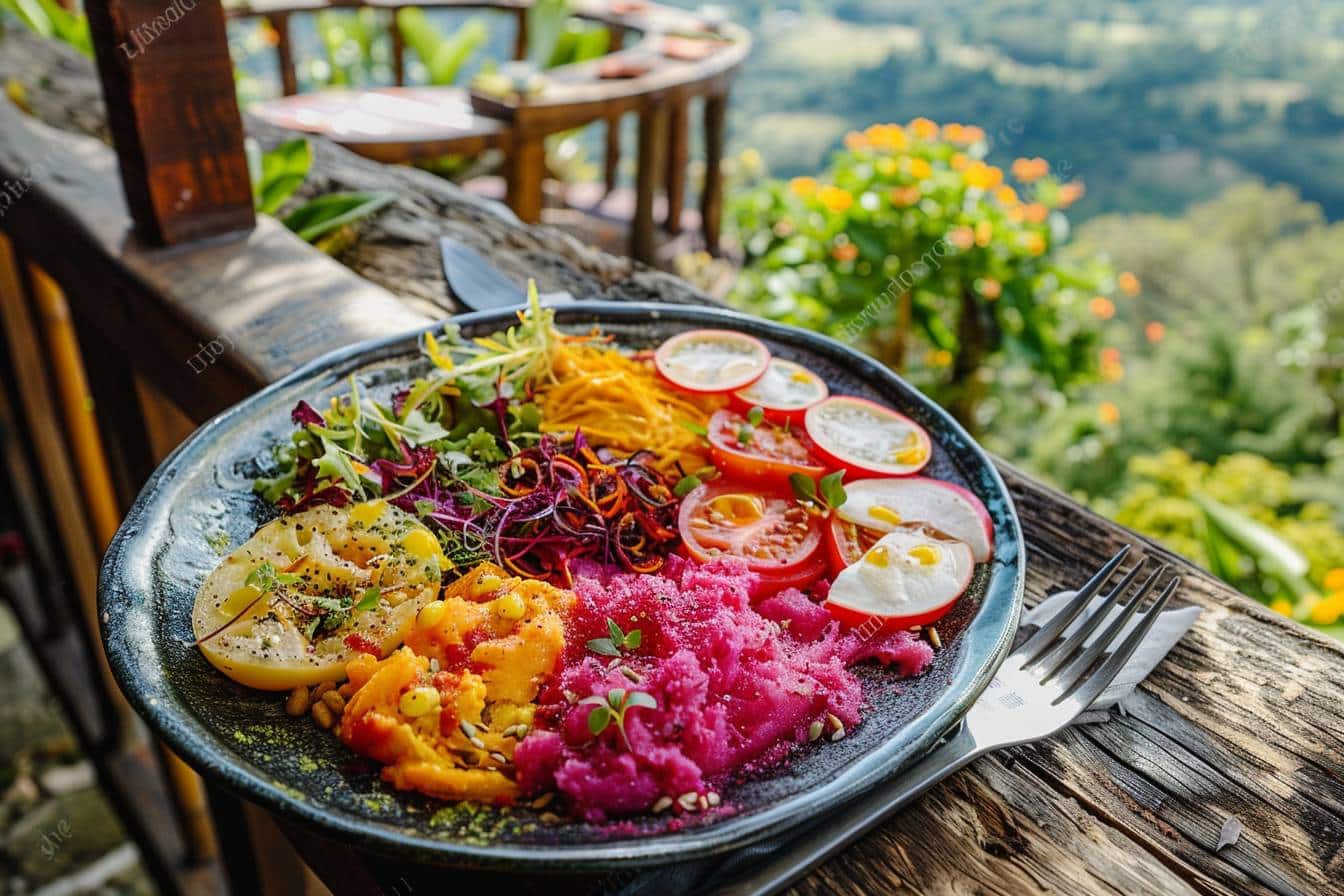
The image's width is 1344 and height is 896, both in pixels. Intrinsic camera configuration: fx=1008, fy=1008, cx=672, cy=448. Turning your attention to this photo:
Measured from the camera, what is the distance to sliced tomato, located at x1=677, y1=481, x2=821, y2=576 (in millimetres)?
1410

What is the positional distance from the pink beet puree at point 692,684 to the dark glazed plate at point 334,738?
0.03 m

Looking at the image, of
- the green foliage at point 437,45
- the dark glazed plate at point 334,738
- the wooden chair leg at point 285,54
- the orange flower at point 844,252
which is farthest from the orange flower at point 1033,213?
the wooden chair leg at point 285,54

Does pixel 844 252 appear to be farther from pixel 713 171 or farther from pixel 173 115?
pixel 173 115

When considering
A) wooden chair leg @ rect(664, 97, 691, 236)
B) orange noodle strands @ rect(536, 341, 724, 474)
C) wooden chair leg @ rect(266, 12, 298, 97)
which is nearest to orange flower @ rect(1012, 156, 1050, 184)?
wooden chair leg @ rect(664, 97, 691, 236)

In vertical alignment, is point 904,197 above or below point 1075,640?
below

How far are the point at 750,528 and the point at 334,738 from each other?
0.63m

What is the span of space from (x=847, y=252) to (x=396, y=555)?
365cm

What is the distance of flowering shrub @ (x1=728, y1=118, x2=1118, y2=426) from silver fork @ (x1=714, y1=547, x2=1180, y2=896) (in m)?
2.87

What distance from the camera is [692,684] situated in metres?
1.12

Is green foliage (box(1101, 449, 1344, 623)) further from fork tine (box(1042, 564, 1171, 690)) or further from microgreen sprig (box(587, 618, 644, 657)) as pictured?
microgreen sprig (box(587, 618, 644, 657))

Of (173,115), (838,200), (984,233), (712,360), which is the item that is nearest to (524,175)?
(838,200)

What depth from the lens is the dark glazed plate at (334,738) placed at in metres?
0.98

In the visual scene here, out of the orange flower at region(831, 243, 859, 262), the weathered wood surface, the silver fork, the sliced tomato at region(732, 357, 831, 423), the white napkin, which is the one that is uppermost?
the sliced tomato at region(732, 357, 831, 423)

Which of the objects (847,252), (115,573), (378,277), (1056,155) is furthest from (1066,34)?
(115,573)
